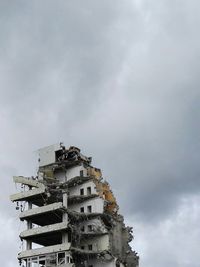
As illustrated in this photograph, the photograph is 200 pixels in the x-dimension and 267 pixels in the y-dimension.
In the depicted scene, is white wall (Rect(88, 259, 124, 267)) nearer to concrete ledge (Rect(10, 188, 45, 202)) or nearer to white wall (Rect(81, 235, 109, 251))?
white wall (Rect(81, 235, 109, 251))

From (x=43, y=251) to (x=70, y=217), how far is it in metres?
7.92

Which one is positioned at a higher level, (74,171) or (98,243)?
(74,171)

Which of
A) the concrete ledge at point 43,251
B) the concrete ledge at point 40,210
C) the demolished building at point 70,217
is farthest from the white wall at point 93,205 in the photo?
the concrete ledge at point 43,251

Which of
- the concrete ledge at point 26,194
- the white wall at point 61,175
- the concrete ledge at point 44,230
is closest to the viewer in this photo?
the concrete ledge at point 44,230

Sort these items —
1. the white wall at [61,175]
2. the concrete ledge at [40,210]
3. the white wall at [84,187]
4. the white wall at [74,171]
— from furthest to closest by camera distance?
the white wall at [61,175]
the white wall at [74,171]
the white wall at [84,187]
the concrete ledge at [40,210]

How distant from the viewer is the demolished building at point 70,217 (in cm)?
9488

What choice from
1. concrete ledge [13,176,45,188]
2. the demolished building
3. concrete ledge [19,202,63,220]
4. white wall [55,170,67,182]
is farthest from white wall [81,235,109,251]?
concrete ledge [13,176,45,188]

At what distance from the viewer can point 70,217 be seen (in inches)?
3809

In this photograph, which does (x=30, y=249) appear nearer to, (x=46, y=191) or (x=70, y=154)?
(x=46, y=191)

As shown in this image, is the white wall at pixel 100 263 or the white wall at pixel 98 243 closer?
the white wall at pixel 100 263

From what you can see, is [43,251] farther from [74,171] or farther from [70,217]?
[74,171]

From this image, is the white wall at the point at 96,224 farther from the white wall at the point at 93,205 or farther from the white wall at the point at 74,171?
the white wall at the point at 74,171

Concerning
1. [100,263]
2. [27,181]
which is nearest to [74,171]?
[27,181]

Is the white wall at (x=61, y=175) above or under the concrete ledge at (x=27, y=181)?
above
